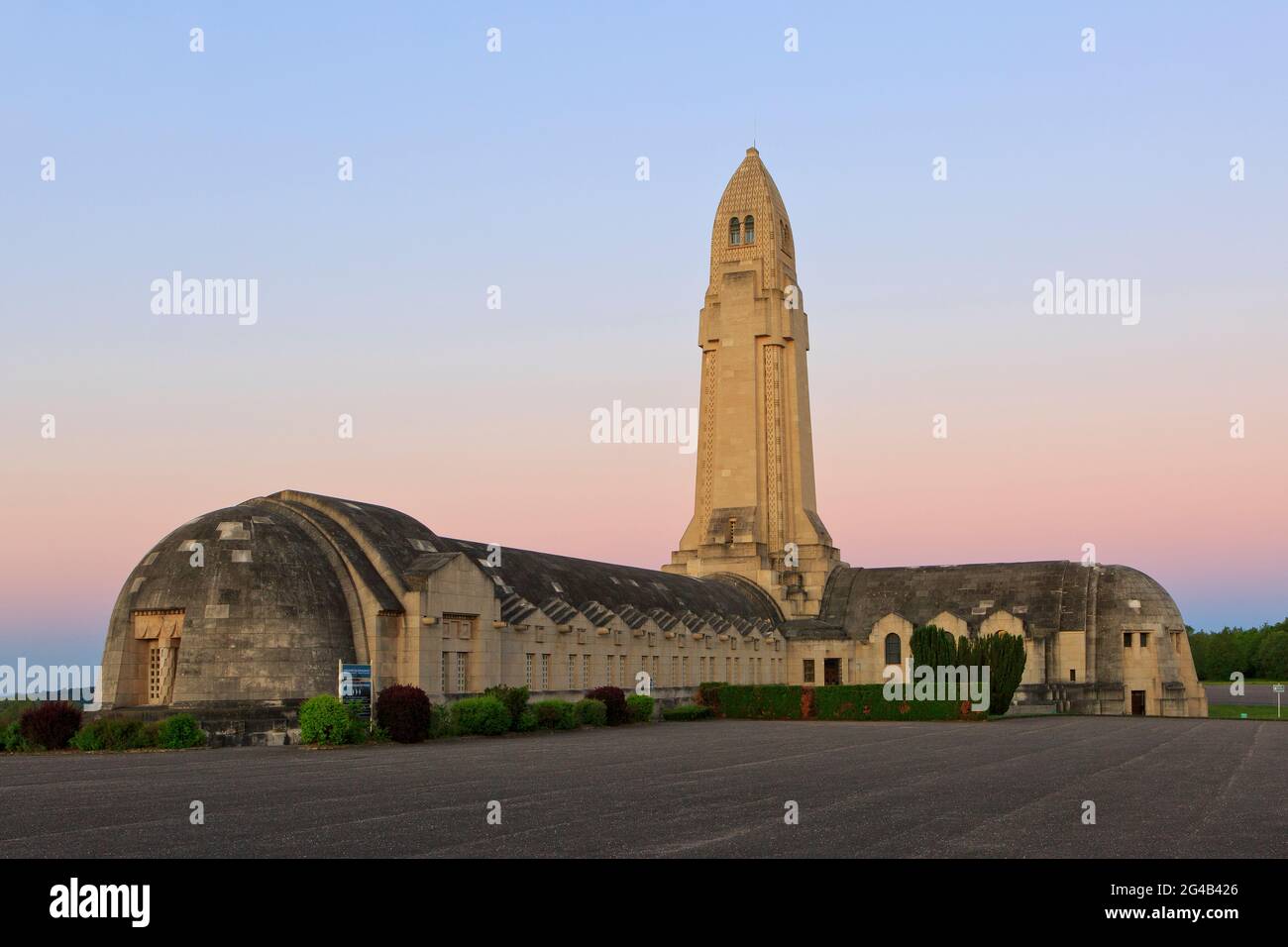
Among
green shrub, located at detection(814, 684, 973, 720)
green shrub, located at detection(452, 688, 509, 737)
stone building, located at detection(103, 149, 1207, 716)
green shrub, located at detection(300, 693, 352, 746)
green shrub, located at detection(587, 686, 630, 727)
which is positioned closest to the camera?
green shrub, located at detection(300, 693, 352, 746)

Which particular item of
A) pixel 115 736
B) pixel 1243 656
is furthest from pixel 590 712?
pixel 1243 656

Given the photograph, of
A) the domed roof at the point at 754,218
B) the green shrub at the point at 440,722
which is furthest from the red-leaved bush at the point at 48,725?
the domed roof at the point at 754,218

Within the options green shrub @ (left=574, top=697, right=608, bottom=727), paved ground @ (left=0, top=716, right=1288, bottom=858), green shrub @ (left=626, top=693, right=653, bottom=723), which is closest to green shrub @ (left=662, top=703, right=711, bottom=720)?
green shrub @ (left=626, top=693, right=653, bottom=723)

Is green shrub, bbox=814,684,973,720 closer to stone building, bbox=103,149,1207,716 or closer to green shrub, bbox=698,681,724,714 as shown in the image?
green shrub, bbox=698,681,724,714

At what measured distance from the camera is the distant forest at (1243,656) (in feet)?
503

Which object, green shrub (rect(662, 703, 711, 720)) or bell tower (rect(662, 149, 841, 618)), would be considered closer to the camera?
green shrub (rect(662, 703, 711, 720))

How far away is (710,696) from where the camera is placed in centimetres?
6538

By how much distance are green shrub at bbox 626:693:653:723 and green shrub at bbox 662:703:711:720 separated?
3430 millimetres

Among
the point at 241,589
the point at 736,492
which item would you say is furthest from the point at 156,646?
the point at 736,492

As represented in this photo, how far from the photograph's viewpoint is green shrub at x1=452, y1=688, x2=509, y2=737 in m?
43.3

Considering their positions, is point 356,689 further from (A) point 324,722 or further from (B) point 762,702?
(B) point 762,702

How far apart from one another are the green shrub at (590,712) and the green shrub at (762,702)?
12876 millimetres

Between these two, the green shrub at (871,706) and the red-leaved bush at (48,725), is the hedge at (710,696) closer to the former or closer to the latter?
the green shrub at (871,706)

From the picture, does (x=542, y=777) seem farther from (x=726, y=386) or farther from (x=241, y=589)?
(x=726, y=386)
